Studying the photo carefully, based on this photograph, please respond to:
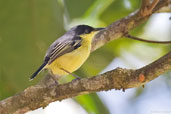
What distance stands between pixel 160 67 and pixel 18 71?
A: 167 centimetres

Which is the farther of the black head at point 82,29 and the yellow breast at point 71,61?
the black head at point 82,29

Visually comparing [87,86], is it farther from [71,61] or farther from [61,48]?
[61,48]

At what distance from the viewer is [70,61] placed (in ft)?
12.4

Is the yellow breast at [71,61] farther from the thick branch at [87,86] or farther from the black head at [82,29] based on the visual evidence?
the thick branch at [87,86]

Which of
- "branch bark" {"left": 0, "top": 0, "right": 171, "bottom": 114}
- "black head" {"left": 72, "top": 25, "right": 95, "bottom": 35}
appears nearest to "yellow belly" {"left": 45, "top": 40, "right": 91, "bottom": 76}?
"black head" {"left": 72, "top": 25, "right": 95, "bottom": 35}

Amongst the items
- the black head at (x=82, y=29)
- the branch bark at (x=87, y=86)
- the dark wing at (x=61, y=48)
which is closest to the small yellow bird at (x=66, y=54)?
the dark wing at (x=61, y=48)

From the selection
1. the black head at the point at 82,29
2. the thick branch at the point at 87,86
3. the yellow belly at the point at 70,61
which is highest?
the thick branch at the point at 87,86

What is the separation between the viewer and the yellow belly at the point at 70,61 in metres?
3.79

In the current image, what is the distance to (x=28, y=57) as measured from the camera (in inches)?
156

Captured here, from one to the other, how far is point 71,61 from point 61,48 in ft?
0.53

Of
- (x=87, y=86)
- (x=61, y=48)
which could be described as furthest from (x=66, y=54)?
(x=87, y=86)

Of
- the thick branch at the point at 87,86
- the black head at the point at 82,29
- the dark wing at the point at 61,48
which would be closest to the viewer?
the thick branch at the point at 87,86

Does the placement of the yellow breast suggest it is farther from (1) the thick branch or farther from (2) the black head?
(1) the thick branch

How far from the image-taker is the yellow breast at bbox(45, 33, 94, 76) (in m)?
3.79
